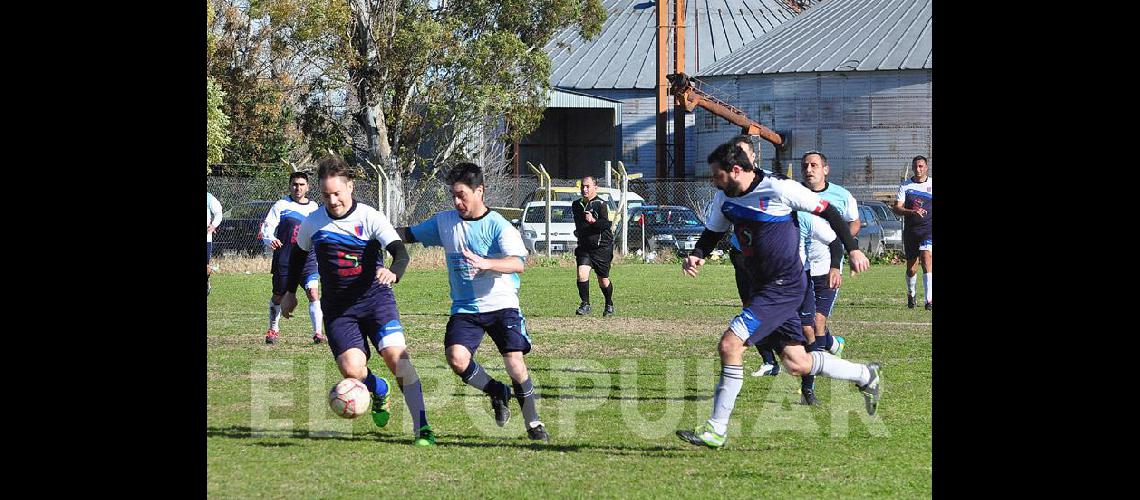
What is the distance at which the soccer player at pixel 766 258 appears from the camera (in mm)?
8008

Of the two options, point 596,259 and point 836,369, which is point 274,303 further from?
point 836,369

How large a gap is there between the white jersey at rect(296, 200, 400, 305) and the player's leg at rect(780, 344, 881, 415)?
2.61 metres

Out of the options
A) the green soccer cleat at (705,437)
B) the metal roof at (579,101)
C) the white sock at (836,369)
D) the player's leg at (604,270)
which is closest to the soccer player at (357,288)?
the green soccer cleat at (705,437)

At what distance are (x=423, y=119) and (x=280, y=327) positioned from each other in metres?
22.1

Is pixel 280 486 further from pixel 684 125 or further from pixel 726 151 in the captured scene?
pixel 684 125

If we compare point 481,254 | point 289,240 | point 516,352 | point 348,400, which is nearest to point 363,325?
point 348,400

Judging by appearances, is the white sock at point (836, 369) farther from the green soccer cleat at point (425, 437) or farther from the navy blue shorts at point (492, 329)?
the green soccer cleat at point (425, 437)

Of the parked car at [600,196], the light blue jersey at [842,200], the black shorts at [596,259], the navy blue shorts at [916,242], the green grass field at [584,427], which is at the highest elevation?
the parked car at [600,196]

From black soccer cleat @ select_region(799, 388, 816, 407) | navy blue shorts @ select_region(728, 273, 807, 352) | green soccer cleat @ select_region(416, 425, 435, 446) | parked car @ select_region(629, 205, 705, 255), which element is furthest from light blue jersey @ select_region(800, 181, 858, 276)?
parked car @ select_region(629, 205, 705, 255)

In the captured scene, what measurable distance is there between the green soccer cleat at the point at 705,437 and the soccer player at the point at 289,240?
21.6ft

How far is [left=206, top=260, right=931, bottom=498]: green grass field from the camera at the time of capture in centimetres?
707

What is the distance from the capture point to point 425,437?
8.12 meters

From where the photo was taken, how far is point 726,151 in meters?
8.08
